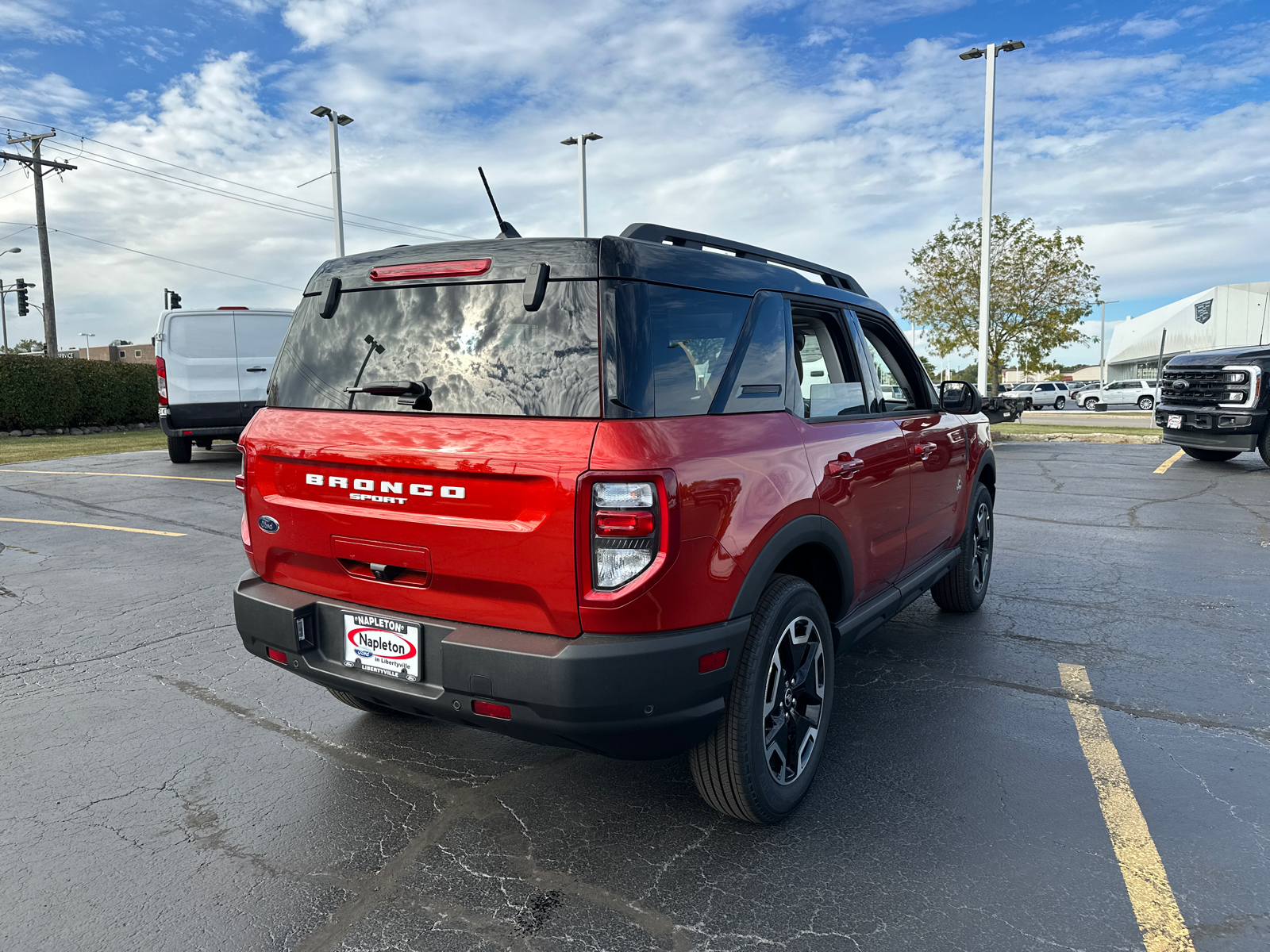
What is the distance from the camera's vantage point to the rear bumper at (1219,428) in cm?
1263

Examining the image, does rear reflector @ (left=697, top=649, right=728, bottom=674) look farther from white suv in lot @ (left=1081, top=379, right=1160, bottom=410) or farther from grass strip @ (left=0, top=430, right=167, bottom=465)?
white suv in lot @ (left=1081, top=379, right=1160, bottom=410)

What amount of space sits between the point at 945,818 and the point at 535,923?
4.75 feet

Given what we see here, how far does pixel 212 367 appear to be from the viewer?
43.4 feet

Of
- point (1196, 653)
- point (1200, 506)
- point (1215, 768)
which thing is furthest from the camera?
point (1200, 506)

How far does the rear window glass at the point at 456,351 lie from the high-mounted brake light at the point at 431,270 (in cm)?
4

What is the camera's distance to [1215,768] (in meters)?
3.39

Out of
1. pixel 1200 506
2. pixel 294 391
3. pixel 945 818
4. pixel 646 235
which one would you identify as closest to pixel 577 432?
pixel 646 235

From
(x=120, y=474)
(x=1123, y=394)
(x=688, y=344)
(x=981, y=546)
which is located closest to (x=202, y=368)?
(x=120, y=474)

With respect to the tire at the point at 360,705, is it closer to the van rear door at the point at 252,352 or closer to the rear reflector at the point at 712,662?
the rear reflector at the point at 712,662

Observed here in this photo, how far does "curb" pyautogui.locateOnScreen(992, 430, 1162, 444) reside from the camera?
18.6 metres

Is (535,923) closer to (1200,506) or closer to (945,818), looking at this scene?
(945,818)

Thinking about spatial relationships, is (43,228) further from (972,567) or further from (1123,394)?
(1123,394)

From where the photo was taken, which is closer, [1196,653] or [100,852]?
[100,852]

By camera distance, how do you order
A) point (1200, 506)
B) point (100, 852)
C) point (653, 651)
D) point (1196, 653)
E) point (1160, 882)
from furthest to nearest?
point (1200, 506) < point (1196, 653) < point (100, 852) < point (1160, 882) < point (653, 651)
